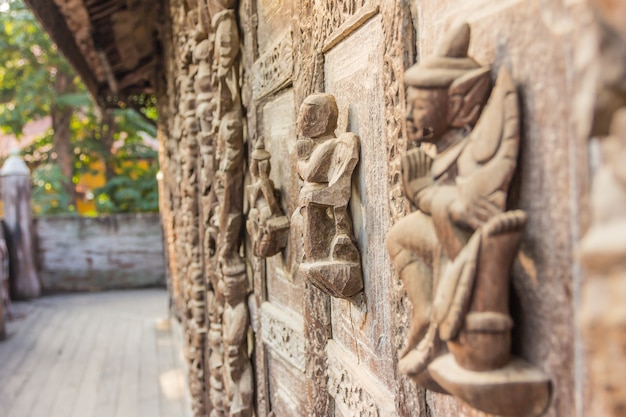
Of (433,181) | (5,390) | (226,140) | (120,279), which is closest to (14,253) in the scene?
(120,279)

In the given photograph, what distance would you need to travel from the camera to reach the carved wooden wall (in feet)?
2.43

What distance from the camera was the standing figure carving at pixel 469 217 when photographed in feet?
2.52

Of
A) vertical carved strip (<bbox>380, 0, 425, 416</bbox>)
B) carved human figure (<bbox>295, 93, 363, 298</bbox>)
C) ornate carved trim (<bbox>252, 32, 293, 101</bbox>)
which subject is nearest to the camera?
vertical carved strip (<bbox>380, 0, 425, 416</bbox>)

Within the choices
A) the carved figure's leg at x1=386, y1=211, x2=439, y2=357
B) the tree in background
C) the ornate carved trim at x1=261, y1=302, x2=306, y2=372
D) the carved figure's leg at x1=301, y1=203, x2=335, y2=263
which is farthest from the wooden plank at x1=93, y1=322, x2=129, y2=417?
the tree in background

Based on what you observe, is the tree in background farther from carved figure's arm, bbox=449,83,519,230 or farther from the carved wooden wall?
carved figure's arm, bbox=449,83,519,230

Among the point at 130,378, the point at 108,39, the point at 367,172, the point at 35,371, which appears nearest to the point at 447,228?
the point at 367,172

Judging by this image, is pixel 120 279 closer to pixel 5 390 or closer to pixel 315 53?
pixel 5 390

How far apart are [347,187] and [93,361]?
542 centimetres

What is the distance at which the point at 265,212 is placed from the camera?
7.74 feet

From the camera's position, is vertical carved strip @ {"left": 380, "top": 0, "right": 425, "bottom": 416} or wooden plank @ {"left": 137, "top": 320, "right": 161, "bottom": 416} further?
wooden plank @ {"left": 137, "top": 320, "right": 161, "bottom": 416}

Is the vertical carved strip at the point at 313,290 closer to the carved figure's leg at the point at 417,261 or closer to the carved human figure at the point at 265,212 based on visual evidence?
the carved human figure at the point at 265,212

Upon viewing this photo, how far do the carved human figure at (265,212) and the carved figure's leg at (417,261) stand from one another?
1.36 metres

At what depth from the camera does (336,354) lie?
181 centimetres

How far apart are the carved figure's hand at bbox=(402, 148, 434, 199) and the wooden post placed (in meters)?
9.72
